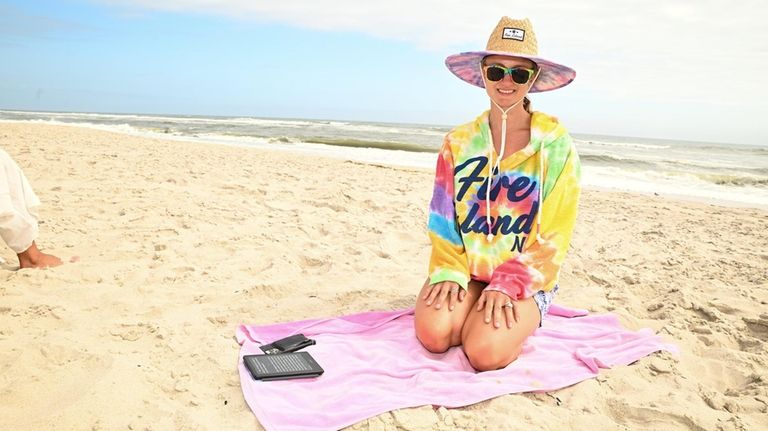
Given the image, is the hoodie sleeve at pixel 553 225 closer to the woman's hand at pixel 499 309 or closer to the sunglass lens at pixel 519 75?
the woman's hand at pixel 499 309

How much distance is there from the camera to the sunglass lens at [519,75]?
2.84m

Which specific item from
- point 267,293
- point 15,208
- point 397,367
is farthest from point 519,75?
point 15,208

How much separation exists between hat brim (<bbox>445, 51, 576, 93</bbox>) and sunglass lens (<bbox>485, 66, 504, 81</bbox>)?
0.08 m

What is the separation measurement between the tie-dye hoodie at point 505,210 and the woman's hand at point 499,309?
0.15 ft

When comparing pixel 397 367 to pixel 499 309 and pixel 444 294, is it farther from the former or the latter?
pixel 499 309

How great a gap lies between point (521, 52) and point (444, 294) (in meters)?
1.36

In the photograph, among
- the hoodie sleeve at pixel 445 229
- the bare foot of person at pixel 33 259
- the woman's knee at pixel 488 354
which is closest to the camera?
the woman's knee at pixel 488 354

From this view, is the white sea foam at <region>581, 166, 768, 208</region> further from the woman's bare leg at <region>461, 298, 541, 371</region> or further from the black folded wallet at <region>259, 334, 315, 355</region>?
the black folded wallet at <region>259, 334, 315, 355</region>

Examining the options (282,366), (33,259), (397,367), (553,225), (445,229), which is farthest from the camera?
(33,259)

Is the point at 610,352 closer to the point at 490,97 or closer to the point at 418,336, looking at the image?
the point at 418,336

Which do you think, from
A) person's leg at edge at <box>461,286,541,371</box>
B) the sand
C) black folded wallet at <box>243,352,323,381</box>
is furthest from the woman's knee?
black folded wallet at <box>243,352,323,381</box>

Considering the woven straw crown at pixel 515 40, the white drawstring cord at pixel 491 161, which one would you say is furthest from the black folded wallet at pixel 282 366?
the woven straw crown at pixel 515 40

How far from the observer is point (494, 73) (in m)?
2.88

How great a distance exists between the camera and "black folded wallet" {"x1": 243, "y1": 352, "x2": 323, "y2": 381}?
2594 millimetres
